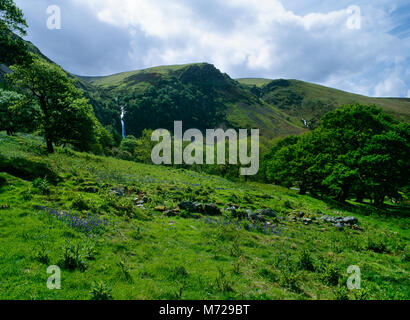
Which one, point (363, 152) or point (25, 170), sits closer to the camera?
point (25, 170)

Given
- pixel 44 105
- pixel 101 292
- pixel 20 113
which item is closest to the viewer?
pixel 101 292

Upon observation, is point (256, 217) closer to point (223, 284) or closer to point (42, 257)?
point (223, 284)

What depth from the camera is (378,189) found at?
2783 centimetres

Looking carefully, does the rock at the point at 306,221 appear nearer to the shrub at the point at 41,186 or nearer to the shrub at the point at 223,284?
the shrub at the point at 223,284

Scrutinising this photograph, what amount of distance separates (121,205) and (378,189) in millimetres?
32603

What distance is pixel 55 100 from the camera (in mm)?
24531

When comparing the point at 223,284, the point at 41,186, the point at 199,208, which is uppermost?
the point at 41,186

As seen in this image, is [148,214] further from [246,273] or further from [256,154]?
[256,154]

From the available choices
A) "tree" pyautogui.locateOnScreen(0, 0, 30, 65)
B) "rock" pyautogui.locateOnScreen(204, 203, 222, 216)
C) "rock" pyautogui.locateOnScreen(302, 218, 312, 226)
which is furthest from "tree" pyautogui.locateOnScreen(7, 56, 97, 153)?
"rock" pyautogui.locateOnScreen(302, 218, 312, 226)

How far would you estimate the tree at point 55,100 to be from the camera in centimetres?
2294

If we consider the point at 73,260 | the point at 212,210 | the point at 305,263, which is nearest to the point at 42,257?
the point at 73,260

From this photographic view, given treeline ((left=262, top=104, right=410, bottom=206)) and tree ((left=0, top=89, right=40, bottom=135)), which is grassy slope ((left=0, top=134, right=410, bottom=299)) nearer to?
tree ((left=0, top=89, right=40, bottom=135))

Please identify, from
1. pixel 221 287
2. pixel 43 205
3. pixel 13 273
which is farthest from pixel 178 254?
pixel 43 205

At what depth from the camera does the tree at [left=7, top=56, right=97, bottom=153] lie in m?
22.9
